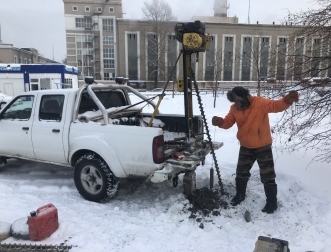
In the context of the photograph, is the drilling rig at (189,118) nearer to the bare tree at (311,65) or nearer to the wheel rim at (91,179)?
the wheel rim at (91,179)

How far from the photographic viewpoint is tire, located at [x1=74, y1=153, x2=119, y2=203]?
14.4 feet

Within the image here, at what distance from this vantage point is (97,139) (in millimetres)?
4414

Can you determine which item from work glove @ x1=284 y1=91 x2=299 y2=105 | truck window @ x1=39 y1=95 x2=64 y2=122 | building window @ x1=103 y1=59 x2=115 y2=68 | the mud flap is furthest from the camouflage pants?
building window @ x1=103 y1=59 x2=115 y2=68

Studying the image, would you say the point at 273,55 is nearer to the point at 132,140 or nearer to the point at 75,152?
the point at 132,140

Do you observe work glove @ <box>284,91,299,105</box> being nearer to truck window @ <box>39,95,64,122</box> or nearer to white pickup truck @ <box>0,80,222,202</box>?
white pickup truck @ <box>0,80,222,202</box>

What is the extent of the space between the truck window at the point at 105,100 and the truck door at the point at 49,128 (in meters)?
0.32

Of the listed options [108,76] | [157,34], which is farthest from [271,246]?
[108,76]

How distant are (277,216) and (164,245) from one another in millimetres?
1610

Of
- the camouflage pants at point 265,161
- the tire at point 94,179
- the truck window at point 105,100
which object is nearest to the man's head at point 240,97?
the camouflage pants at point 265,161

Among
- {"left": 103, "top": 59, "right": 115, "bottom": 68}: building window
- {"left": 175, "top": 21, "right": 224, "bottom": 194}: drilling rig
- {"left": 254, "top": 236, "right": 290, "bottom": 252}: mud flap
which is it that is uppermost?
{"left": 103, "top": 59, "right": 115, "bottom": 68}: building window

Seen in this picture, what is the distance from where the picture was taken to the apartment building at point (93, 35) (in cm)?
6544

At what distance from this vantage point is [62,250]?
10.5ft

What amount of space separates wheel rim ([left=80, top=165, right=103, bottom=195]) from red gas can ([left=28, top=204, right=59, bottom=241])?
0.97 m

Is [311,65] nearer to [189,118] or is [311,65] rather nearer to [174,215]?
[189,118]
